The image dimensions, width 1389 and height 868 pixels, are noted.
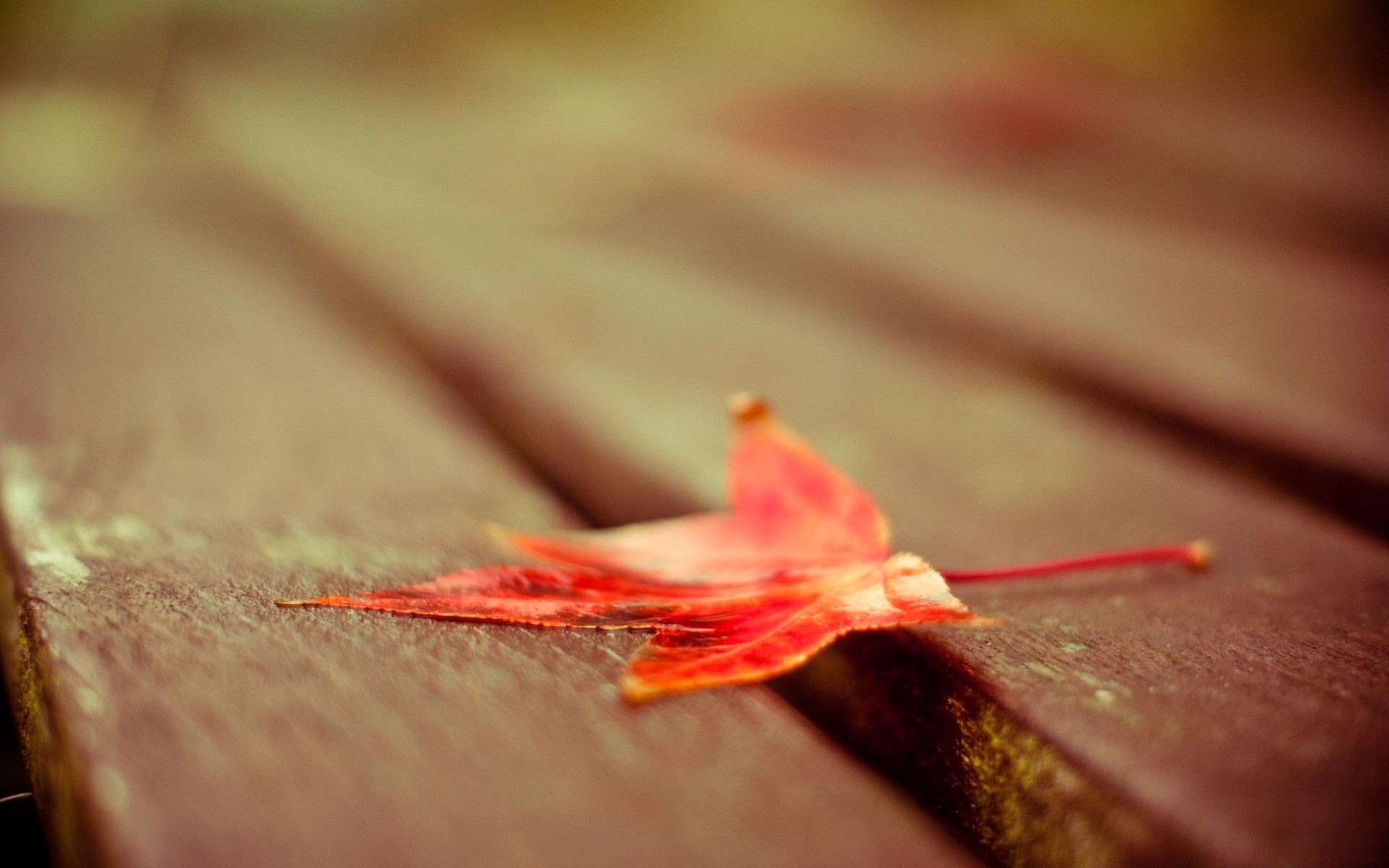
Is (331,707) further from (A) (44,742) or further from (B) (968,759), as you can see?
(B) (968,759)

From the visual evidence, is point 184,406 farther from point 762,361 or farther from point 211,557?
point 762,361

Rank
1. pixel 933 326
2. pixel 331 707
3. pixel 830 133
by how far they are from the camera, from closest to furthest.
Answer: pixel 331 707 → pixel 933 326 → pixel 830 133

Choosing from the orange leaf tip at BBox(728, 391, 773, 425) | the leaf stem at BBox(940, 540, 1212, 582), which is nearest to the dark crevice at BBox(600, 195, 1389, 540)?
the leaf stem at BBox(940, 540, 1212, 582)

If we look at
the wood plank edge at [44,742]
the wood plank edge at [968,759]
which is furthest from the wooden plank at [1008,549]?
the wood plank edge at [44,742]

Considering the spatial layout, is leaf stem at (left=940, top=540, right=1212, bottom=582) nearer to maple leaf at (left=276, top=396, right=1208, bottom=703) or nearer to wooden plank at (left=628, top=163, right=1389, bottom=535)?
maple leaf at (left=276, top=396, right=1208, bottom=703)

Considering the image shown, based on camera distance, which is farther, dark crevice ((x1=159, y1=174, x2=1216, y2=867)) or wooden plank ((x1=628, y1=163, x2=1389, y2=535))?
wooden plank ((x1=628, y1=163, x2=1389, y2=535))

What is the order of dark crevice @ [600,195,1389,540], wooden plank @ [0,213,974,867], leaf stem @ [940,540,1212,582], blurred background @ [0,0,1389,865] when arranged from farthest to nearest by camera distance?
blurred background @ [0,0,1389,865] → dark crevice @ [600,195,1389,540] → leaf stem @ [940,540,1212,582] → wooden plank @ [0,213,974,867]

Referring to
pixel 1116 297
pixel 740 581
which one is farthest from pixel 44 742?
pixel 1116 297
